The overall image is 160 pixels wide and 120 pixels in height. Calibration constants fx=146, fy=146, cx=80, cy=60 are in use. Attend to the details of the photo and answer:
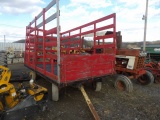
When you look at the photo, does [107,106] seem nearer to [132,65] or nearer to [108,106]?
[108,106]

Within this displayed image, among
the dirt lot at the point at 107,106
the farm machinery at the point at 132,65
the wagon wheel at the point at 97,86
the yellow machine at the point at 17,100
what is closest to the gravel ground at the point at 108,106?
the dirt lot at the point at 107,106

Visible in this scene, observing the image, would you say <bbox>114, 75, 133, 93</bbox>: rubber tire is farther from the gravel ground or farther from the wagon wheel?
the wagon wheel

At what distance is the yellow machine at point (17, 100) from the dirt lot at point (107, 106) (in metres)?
0.47

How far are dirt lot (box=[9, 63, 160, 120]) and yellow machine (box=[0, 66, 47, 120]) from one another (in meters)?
0.47

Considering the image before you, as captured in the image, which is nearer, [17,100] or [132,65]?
[17,100]

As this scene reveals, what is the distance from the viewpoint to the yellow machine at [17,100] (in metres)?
2.63

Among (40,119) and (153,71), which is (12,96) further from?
(153,71)

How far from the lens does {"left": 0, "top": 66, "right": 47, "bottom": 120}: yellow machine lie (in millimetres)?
2634

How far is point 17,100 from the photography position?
293 cm

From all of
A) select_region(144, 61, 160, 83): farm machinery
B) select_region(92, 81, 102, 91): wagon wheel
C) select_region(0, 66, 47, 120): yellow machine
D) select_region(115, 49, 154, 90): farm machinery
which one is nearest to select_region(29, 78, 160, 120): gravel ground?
select_region(92, 81, 102, 91): wagon wheel

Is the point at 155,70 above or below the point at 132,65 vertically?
below

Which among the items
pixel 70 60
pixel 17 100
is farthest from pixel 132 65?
pixel 17 100

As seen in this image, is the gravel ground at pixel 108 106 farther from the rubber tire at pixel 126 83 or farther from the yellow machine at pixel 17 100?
the yellow machine at pixel 17 100

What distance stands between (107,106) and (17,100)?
7.24ft
